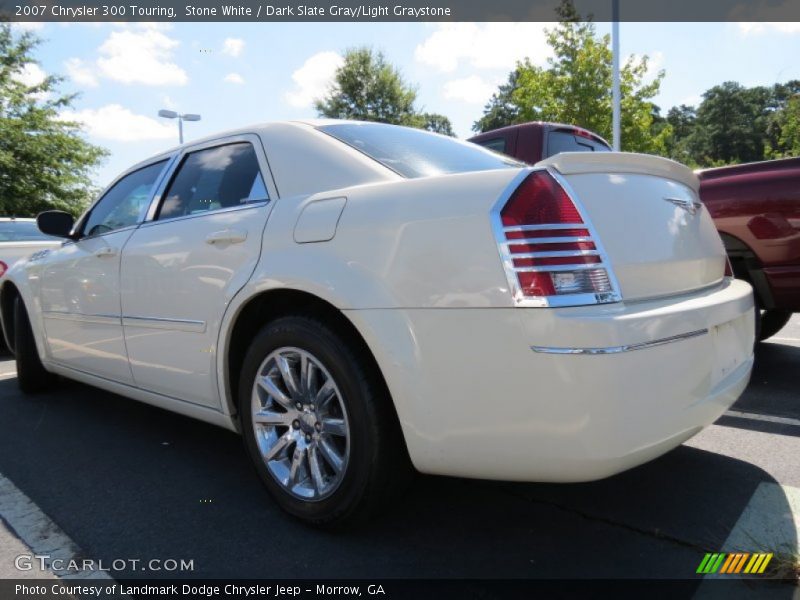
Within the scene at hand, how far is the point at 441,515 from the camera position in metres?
2.34

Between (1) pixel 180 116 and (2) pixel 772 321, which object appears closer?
(2) pixel 772 321

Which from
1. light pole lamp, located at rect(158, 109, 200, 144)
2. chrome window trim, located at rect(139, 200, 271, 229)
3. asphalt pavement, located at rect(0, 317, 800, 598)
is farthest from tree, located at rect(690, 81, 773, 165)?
chrome window trim, located at rect(139, 200, 271, 229)

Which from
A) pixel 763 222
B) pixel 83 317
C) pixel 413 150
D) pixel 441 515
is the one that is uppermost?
pixel 413 150

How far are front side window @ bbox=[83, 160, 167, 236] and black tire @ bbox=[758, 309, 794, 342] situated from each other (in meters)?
4.72

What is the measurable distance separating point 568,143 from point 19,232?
630 cm

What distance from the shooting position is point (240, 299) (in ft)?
7.76

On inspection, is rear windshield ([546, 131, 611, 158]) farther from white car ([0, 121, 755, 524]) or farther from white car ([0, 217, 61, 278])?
white car ([0, 217, 61, 278])

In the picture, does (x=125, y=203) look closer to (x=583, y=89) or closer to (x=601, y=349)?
(x=601, y=349)

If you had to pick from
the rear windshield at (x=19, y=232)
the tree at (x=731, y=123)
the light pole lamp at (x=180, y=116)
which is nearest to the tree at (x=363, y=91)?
the light pole lamp at (x=180, y=116)

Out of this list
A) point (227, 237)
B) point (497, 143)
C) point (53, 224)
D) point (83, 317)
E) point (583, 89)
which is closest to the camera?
point (227, 237)

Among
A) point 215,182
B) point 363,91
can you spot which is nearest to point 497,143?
point 215,182

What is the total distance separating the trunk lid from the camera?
185 centimetres

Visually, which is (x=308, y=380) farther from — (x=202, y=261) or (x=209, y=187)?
(x=209, y=187)

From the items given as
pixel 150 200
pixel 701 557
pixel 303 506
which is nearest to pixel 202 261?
pixel 150 200
